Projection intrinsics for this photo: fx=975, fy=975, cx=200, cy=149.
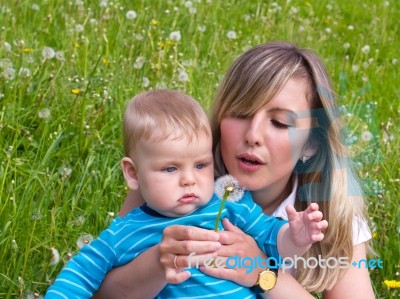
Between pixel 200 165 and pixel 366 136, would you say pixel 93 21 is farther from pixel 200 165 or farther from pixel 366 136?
pixel 200 165

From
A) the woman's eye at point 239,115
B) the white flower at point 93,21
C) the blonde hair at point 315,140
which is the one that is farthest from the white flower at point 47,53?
the woman's eye at point 239,115

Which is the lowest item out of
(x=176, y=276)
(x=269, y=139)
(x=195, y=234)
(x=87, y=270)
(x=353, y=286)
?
(x=353, y=286)

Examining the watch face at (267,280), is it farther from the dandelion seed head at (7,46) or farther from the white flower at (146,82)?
the dandelion seed head at (7,46)

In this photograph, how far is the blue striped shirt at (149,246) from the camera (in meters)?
2.41

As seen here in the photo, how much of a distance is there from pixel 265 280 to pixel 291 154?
1.21 feet

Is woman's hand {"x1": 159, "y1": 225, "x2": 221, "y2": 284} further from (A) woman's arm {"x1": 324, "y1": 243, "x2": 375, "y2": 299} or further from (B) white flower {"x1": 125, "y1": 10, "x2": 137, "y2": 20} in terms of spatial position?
(B) white flower {"x1": 125, "y1": 10, "x2": 137, "y2": 20}

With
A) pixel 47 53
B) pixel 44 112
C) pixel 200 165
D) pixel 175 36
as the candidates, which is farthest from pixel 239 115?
pixel 175 36

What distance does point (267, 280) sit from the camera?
2.55 meters

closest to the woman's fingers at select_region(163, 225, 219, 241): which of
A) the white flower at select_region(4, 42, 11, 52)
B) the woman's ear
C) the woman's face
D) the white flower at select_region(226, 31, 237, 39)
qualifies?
the woman's face

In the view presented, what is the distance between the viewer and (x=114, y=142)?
3832 mm

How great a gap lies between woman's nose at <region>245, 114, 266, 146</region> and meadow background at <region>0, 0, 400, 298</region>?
58 centimetres

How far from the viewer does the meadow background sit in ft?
10.4

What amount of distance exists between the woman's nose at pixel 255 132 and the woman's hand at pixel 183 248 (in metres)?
0.41

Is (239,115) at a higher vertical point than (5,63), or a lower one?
higher
